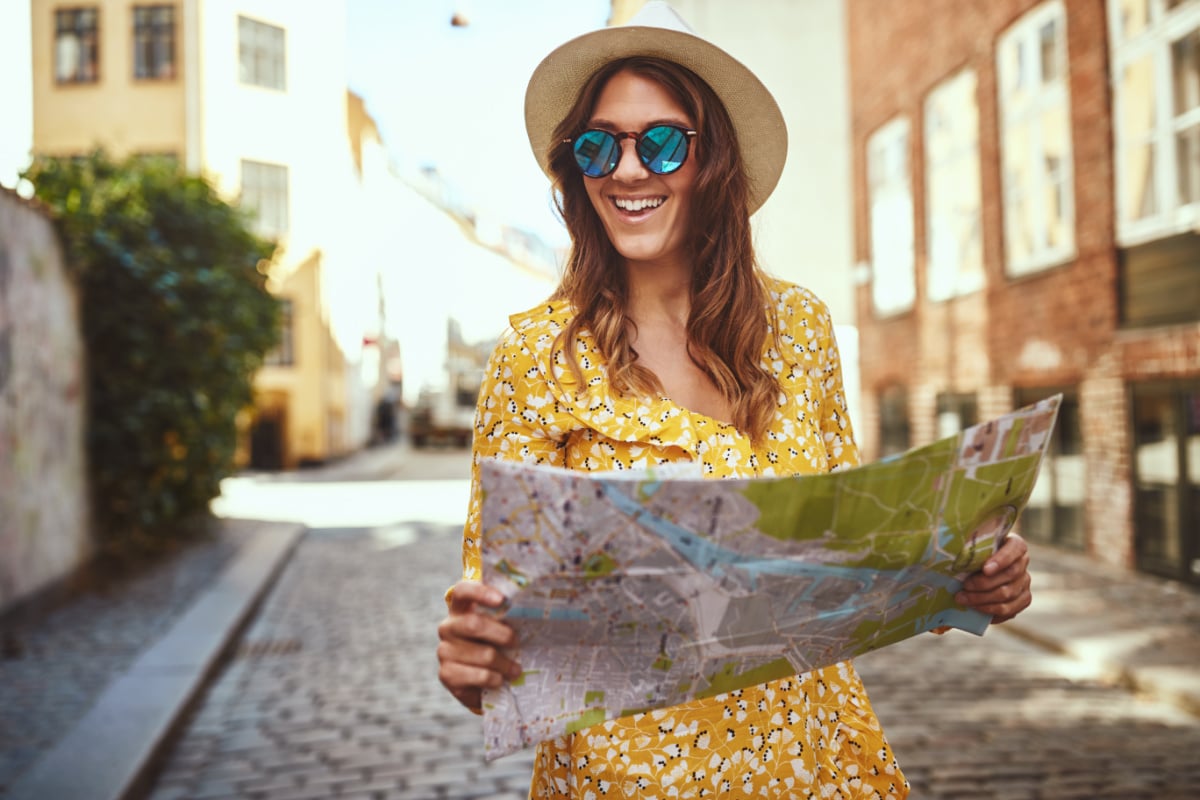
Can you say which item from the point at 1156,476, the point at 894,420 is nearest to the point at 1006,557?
the point at 1156,476

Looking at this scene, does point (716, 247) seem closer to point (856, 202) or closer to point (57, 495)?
point (57, 495)

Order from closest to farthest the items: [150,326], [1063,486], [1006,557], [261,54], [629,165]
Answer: [1006,557]
[629,165]
[150,326]
[1063,486]
[261,54]

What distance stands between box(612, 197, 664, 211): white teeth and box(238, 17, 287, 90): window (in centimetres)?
1555

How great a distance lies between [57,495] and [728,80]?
7991mm

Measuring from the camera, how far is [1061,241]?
10320 millimetres

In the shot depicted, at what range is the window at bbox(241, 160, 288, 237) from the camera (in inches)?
931

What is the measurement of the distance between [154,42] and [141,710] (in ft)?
32.5

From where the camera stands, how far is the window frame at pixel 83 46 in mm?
7523

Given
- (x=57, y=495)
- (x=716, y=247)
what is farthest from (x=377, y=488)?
(x=716, y=247)

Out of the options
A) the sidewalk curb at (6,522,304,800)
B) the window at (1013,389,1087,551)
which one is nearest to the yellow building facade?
the sidewalk curb at (6,522,304,800)

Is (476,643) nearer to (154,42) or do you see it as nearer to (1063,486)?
(1063,486)

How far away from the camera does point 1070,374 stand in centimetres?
1009

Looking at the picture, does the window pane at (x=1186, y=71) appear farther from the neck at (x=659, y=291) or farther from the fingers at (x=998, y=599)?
the fingers at (x=998, y=599)

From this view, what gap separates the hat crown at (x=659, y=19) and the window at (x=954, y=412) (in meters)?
11.0
